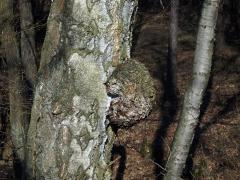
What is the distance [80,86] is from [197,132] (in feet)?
33.2

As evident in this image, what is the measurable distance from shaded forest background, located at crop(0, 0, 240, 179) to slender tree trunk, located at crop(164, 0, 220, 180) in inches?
116

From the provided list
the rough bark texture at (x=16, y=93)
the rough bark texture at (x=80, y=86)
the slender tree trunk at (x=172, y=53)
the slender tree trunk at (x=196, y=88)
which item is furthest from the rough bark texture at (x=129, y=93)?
the slender tree trunk at (x=172, y=53)

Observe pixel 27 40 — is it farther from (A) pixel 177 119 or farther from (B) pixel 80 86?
(B) pixel 80 86

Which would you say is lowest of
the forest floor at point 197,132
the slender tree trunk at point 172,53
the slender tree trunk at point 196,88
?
the forest floor at point 197,132

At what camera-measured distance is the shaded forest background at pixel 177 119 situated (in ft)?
35.4

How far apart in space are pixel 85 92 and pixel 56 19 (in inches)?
17.6

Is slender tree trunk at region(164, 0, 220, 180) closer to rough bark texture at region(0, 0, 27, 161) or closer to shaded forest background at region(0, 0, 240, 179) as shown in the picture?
shaded forest background at region(0, 0, 240, 179)

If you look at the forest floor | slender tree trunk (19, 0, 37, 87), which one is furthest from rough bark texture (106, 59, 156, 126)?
slender tree trunk (19, 0, 37, 87)

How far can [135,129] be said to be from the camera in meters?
13.2

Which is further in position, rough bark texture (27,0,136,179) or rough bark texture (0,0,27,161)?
rough bark texture (0,0,27,161)

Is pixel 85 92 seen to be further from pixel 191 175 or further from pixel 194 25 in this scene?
pixel 194 25

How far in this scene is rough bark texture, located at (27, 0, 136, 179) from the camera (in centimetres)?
234

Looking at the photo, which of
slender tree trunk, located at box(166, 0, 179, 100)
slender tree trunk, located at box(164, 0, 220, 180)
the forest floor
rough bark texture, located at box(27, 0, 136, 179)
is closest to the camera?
rough bark texture, located at box(27, 0, 136, 179)

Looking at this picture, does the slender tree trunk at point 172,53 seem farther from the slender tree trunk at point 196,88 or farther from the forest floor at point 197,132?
the slender tree trunk at point 196,88
